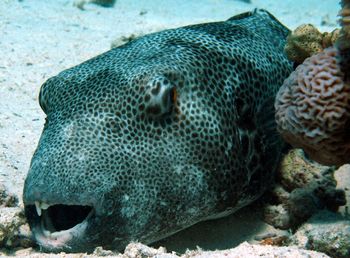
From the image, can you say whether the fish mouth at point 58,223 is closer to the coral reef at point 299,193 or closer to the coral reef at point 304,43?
the coral reef at point 299,193

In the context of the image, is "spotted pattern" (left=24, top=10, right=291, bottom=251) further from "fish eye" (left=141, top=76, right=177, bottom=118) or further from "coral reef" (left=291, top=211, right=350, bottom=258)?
"coral reef" (left=291, top=211, right=350, bottom=258)

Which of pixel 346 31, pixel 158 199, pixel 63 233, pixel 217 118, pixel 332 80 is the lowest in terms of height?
pixel 63 233

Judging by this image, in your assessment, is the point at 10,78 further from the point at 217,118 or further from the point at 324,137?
the point at 324,137

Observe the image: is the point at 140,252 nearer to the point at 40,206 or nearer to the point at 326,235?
the point at 40,206

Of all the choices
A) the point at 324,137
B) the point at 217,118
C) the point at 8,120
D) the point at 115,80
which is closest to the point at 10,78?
the point at 8,120

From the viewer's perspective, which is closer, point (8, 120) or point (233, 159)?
point (233, 159)

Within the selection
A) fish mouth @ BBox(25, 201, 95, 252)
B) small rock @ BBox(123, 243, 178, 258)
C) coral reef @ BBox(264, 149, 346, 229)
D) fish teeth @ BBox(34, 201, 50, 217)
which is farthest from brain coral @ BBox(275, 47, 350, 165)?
fish teeth @ BBox(34, 201, 50, 217)

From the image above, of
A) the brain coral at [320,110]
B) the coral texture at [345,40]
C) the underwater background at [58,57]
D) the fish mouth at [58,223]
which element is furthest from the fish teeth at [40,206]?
the coral texture at [345,40]

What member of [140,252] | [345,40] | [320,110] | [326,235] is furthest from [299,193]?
[140,252]
